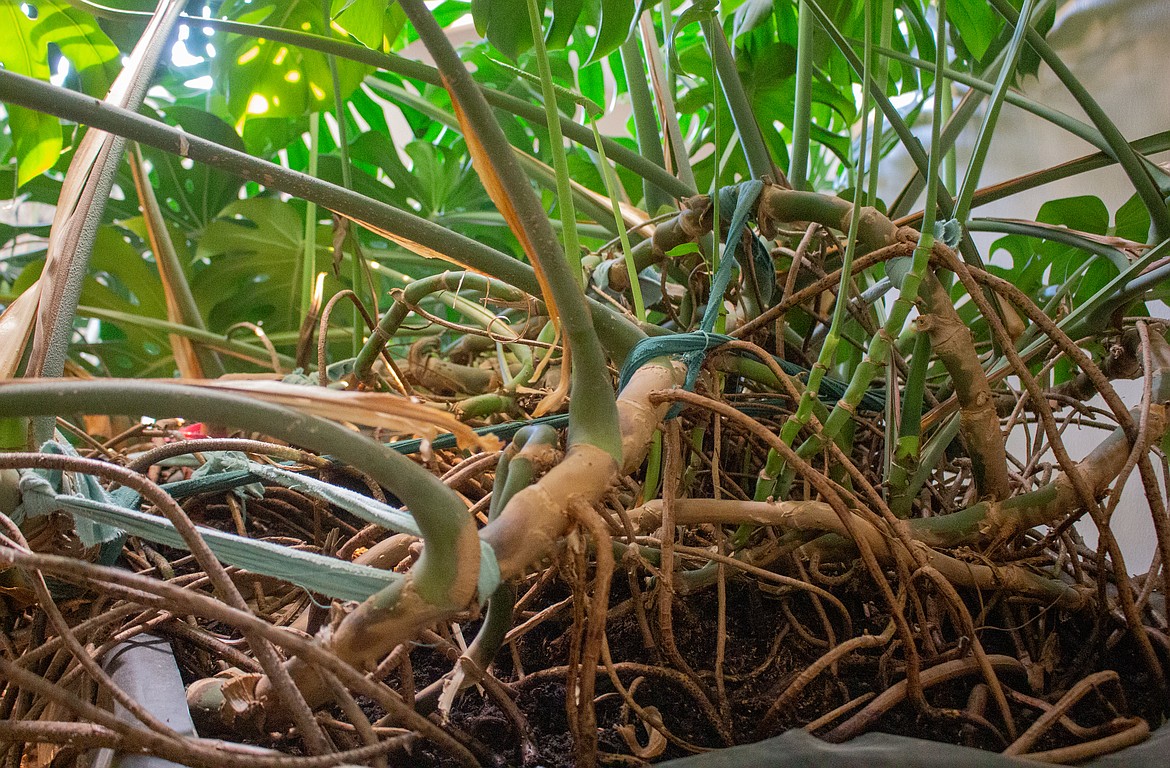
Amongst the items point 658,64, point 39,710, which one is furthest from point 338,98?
point 39,710

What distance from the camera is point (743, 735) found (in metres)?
0.42

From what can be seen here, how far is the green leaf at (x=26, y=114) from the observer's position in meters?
0.82

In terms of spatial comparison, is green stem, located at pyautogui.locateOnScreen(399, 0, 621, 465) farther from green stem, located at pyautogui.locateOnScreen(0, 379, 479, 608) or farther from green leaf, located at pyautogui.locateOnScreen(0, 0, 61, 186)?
green leaf, located at pyautogui.locateOnScreen(0, 0, 61, 186)

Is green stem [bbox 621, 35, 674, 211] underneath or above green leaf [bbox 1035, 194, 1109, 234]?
above

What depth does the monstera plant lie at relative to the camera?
0.27m

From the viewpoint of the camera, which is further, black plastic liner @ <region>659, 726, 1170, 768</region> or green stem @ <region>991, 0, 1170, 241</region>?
green stem @ <region>991, 0, 1170, 241</region>

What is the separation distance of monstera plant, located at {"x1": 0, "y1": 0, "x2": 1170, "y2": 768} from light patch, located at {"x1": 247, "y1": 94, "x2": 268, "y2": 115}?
58 mm

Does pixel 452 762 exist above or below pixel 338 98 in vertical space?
below

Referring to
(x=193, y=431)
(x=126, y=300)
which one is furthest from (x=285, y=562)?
(x=126, y=300)

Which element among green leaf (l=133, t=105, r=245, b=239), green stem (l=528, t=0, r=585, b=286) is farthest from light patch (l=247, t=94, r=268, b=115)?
green stem (l=528, t=0, r=585, b=286)

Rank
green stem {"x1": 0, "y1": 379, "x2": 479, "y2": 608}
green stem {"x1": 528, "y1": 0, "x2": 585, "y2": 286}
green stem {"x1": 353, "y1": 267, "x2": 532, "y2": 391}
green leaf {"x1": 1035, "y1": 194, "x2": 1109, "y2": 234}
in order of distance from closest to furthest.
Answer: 1. green stem {"x1": 0, "y1": 379, "x2": 479, "y2": 608}
2. green stem {"x1": 528, "y1": 0, "x2": 585, "y2": 286}
3. green stem {"x1": 353, "y1": 267, "x2": 532, "y2": 391}
4. green leaf {"x1": 1035, "y1": 194, "x2": 1109, "y2": 234}

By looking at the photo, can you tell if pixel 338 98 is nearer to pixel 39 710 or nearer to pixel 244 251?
pixel 244 251

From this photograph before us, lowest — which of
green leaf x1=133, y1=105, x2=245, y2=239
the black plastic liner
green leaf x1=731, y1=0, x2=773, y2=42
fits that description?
the black plastic liner

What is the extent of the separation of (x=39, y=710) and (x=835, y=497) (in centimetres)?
44
